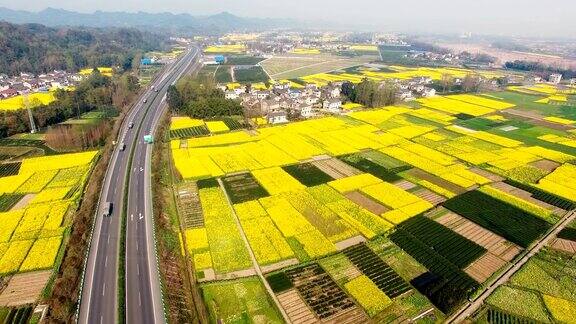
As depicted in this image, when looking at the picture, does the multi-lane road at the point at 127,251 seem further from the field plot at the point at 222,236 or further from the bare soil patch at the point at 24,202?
the bare soil patch at the point at 24,202

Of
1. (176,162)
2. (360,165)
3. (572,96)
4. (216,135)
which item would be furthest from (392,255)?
(572,96)

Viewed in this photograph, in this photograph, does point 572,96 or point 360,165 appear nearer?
point 360,165

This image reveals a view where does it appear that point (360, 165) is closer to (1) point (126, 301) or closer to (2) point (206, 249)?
(2) point (206, 249)

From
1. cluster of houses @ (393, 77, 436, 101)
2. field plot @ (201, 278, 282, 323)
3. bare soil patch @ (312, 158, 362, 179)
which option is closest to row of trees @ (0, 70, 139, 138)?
bare soil patch @ (312, 158, 362, 179)

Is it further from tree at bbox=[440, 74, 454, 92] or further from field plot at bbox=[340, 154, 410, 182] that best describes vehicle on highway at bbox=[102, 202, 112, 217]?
tree at bbox=[440, 74, 454, 92]

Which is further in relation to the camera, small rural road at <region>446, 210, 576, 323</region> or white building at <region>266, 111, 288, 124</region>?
white building at <region>266, 111, 288, 124</region>

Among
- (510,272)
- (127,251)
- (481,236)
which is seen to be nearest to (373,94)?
(481,236)
